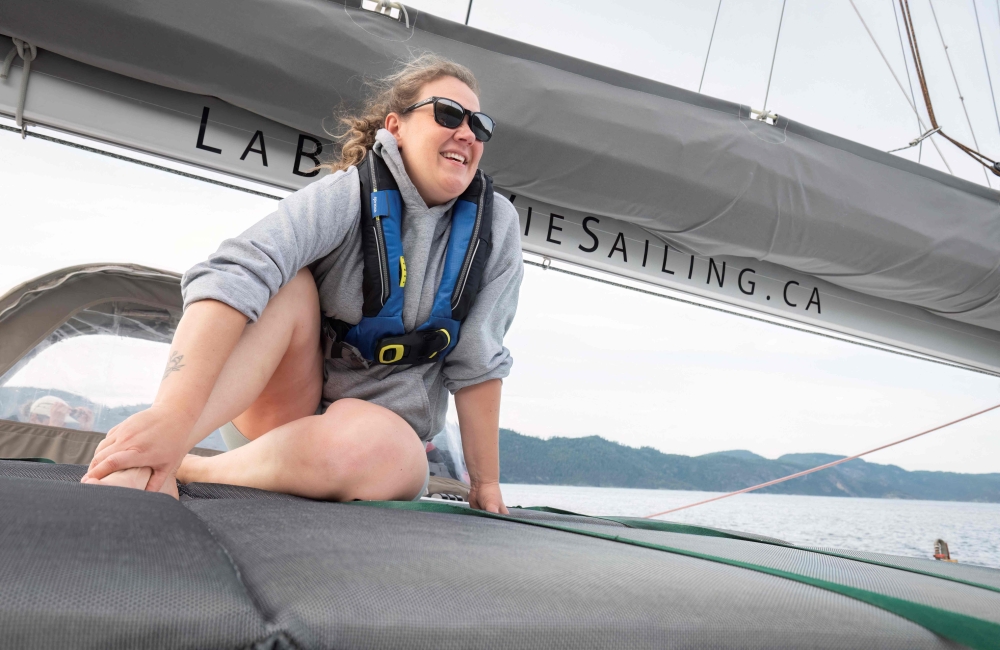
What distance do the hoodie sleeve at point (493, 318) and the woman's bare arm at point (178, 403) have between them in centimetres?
41

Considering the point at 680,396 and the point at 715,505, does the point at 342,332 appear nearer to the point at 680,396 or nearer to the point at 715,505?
the point at 715,505

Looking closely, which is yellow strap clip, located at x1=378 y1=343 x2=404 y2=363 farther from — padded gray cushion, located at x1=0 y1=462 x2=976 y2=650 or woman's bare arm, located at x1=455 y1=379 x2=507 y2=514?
padded gray cushion, located at x1=0 y1=462 x2=976 y2=650

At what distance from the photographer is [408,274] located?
1.02m

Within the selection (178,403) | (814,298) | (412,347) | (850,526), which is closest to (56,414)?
(412,347)

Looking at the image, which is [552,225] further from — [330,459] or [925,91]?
[925,91]

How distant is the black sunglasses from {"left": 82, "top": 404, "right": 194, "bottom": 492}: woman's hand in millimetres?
638

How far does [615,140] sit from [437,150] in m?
0.72

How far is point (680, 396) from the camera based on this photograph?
56.4 feet

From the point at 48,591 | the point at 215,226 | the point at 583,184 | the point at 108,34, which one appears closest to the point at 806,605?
the point at 48,591

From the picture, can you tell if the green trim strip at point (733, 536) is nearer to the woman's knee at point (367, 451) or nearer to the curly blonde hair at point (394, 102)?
the woman's knee at point (367, 451)

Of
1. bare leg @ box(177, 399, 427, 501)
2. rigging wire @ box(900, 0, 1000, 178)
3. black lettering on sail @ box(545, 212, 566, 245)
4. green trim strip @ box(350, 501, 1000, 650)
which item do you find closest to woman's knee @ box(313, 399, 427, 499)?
bare leg @ box(177, 399, 427, 501)

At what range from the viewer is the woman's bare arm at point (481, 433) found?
3.67 feet

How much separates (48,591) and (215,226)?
370 centimetres

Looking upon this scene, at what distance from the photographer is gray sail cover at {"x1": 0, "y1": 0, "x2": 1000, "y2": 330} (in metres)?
1.36
